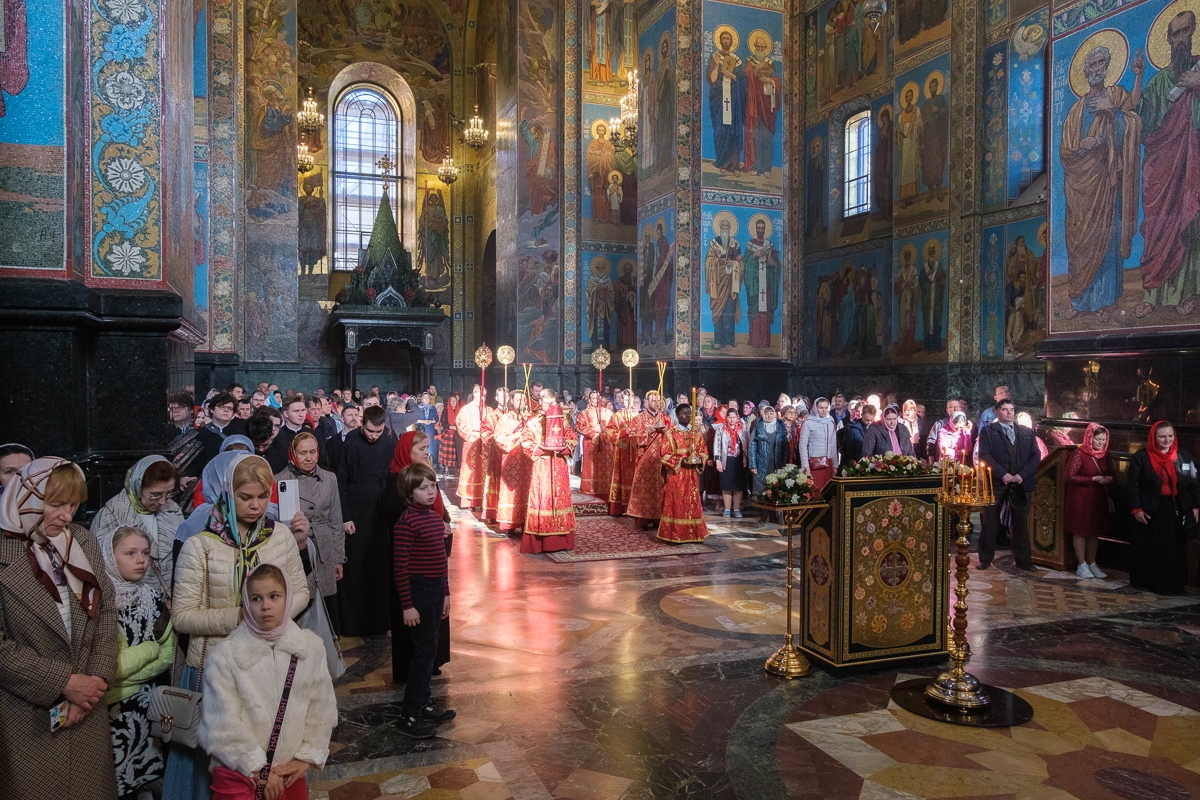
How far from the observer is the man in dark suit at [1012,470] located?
27.8 feet

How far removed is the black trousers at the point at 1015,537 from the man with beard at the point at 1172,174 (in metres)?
2.47

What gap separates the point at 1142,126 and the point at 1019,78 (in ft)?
24.8

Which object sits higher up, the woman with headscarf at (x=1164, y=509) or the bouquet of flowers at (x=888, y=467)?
the bouquet of flowers at (x=888, y=467)

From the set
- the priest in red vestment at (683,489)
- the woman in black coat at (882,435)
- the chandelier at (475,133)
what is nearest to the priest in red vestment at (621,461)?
the priest in red vestment at (683,489)

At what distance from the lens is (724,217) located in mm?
14852

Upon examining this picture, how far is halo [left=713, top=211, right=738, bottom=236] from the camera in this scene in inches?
583

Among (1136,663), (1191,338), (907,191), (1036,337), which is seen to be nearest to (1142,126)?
(1191,338)

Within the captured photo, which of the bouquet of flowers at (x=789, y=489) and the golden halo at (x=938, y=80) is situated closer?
the bouquet of flowers at (x=789, y=489)

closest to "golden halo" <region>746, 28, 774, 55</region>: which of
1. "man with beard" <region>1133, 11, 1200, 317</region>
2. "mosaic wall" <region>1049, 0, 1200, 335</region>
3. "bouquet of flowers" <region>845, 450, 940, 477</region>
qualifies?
"mosaic wall" <region>1049, 0, 1200, 335</region>

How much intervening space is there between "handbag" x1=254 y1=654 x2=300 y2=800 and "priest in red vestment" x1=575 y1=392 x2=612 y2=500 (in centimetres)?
1046

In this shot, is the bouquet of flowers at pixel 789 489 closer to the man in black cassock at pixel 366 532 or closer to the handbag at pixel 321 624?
the handbag at pixel 321 624

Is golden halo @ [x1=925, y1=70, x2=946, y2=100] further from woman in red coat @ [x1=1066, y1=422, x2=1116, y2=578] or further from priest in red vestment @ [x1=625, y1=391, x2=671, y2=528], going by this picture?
woman in red coat @ [x1=1066, y1=422, x2=1116, y2=578]

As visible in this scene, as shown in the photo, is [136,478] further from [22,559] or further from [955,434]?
[955,434]

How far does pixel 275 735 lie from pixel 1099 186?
953cm
